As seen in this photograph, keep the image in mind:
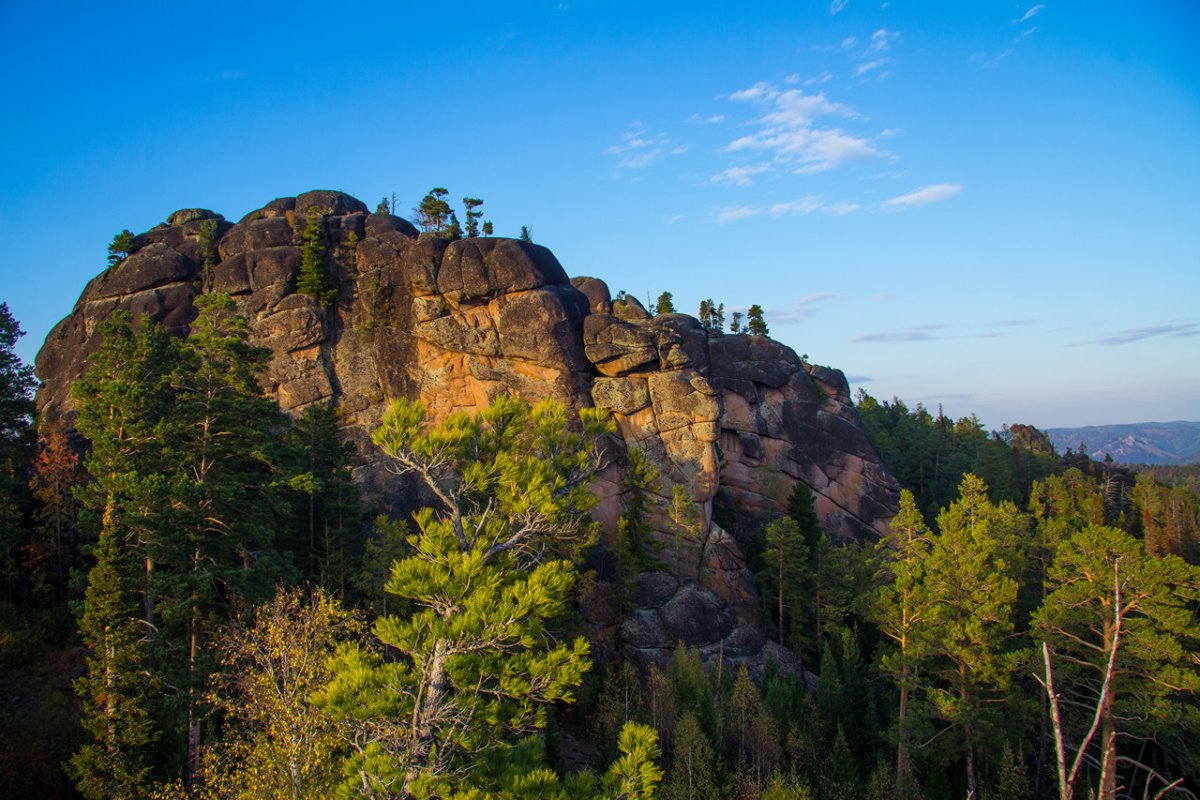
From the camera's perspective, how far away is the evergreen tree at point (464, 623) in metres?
10.5

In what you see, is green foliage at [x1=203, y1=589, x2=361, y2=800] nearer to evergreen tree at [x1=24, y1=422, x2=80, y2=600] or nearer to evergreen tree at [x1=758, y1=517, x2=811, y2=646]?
evergreen tree at [x1=24, y1=422, x2=80, y2=600]

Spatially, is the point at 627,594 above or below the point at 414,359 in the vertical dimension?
below

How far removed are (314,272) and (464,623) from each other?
42.7m

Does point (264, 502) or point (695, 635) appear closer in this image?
point (264, 502)

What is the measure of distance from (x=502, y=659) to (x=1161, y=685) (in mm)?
25558

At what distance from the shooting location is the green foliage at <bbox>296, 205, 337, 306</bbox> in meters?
47.6

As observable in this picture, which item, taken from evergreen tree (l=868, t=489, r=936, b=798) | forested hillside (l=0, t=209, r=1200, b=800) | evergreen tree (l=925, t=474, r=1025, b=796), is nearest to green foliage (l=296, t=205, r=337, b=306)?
forested hillside (l=0, t=209, r=1200, b=800)

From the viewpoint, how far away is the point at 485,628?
10539 mm

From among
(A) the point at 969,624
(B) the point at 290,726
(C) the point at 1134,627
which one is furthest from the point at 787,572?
(B) the point at 290,726

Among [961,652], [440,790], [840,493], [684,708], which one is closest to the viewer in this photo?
[440,790]

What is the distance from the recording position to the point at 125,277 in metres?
49.1

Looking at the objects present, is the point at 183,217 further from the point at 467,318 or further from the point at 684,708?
the point at 684,708

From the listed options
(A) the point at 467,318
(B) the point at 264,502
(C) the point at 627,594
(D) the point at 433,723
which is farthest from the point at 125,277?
(D) the point at 433,723

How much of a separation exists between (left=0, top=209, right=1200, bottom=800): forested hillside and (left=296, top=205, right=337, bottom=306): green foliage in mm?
14283
